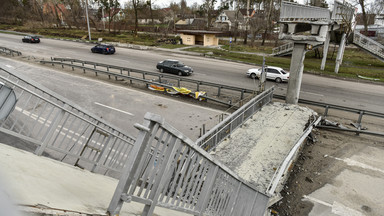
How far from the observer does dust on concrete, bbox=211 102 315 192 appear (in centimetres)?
857

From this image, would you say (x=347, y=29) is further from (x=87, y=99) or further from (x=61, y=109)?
(x=61, y=109)

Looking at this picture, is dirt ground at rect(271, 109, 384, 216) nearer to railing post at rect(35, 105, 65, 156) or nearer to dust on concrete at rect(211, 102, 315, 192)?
dust on concrete at rect(211, 102, 315, 192)

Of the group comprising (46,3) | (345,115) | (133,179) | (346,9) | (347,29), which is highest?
(46,3)

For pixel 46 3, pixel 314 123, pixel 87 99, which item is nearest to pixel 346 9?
pixel 314 123

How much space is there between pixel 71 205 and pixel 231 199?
11.8 ft

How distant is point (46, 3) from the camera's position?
70688mm

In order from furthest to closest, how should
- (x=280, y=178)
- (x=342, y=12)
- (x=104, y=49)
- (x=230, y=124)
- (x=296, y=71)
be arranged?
(x=104, y=49) → (x=342, y=12) → (x=296, y=71) → (x=230, y=124) → (x=280, y=178)

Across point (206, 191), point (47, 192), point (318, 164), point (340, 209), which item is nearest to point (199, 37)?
point (318, 164)

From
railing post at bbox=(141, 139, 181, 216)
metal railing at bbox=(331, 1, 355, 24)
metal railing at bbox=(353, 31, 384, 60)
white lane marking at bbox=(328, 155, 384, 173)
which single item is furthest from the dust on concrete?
metal railing at bbox=(353, 31, 384, 60)

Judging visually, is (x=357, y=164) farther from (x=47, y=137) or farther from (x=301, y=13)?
(x=47, y=137)

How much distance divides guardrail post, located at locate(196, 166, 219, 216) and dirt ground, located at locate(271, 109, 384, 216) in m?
4.83

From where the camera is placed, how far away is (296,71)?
585 inches

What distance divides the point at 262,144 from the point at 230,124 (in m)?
1.60

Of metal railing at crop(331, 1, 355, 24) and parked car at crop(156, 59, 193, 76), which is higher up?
metal railing at crop(331, 1, 355, 24)
